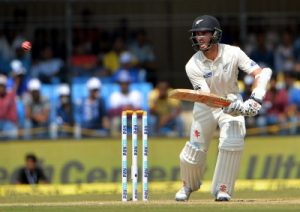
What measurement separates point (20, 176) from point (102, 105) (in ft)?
6.43

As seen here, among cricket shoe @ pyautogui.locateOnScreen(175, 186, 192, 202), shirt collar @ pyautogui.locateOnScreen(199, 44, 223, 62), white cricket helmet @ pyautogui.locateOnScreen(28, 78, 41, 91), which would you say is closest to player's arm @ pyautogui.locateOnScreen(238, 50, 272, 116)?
shirt collar @ pyautogui.locateOnScreen(199, 44, 223, 62)

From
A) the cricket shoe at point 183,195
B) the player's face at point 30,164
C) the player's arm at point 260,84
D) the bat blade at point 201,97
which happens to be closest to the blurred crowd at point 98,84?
the player's face at point 30,164

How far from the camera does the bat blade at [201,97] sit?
11570 millimetres

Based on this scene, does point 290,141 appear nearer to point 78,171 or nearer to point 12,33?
point 78,171

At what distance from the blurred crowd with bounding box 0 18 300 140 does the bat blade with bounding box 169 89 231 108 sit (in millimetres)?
7106

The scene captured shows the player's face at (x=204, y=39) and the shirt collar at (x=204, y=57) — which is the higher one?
the player's face at (x=204, y=39)

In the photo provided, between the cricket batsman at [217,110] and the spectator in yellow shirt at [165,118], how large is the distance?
6.46 m

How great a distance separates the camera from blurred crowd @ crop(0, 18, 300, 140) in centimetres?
1877

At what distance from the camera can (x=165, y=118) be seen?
18.9 meters

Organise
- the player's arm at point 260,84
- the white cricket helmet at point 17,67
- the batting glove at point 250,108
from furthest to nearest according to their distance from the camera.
Answer: 1. the white cricket helmet at point 17,67
2. the player's arm at point 260,84
3. the batting glove at point 250,108

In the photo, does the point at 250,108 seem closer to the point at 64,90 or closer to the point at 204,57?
the point at 204,57

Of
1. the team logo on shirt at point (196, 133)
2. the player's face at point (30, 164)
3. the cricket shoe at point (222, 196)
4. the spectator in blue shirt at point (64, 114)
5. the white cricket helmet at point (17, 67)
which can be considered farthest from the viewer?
the white cricket helmet at point (17, 67)

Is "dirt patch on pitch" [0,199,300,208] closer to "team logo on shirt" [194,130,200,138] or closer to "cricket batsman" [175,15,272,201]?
"cricket batsman" [175,15,272,201]

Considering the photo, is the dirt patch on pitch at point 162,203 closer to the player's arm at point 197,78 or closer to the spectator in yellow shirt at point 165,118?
the player's arm at point 197,78
